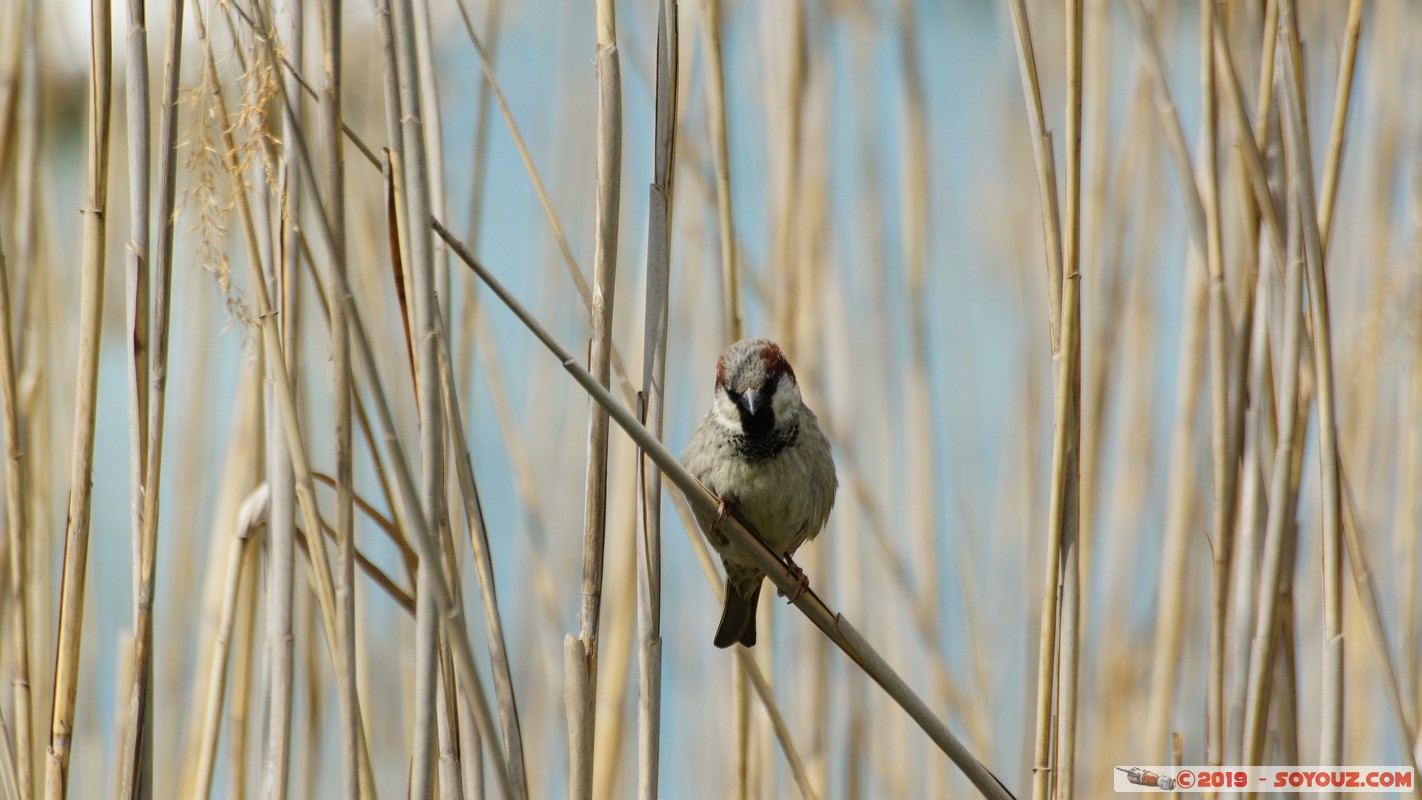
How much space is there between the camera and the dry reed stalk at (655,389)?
4.18 ft

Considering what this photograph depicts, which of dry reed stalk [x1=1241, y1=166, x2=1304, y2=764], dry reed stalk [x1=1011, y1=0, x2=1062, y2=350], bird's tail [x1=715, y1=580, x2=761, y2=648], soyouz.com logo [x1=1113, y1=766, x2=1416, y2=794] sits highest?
dry reed stalk [x1=1011, y1=0, x2=1062, y2=350]

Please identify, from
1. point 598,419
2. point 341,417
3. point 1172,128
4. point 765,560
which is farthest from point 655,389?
point 1172,128

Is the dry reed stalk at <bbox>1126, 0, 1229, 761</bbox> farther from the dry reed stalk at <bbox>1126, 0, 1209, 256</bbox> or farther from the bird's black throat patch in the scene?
the bird's black throat patch

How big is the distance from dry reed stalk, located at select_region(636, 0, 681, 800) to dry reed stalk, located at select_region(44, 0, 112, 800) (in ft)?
1.88

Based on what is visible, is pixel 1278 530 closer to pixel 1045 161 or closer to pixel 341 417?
Result: pixel 1045 161

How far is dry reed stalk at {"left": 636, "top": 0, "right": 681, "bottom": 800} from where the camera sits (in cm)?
127

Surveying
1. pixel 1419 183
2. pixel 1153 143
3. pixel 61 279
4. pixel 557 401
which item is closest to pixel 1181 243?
pixel 1153 143

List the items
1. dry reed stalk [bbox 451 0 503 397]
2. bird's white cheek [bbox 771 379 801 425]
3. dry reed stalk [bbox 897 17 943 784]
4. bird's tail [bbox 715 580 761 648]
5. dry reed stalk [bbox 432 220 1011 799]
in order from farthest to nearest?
1. dry reed stalk [bbox 897 17 943 784]
2. bird's tail [bbox 715 580 761 648]
3. bird's white cheek [bbox 771 379 801 425]
4. dry reed stalk [bbox 451 0 503 397]
5. dry reed stalk [bbox 432 220 1011 799]

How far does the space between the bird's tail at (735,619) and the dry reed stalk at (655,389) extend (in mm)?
715

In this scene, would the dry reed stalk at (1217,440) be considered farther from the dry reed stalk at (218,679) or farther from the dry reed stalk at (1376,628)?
the dry reed stalk at (218,679)

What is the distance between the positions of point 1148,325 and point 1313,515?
0.47m

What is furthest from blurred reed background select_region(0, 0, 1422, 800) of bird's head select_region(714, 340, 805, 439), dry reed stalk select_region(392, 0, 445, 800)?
bird's head select_region(714, 340, 805, 439)

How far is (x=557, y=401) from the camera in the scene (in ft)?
8.05

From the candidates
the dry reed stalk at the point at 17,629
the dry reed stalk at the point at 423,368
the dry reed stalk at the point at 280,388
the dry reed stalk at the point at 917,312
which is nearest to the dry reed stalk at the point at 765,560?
the dry reed stalk at the point at 423,368
